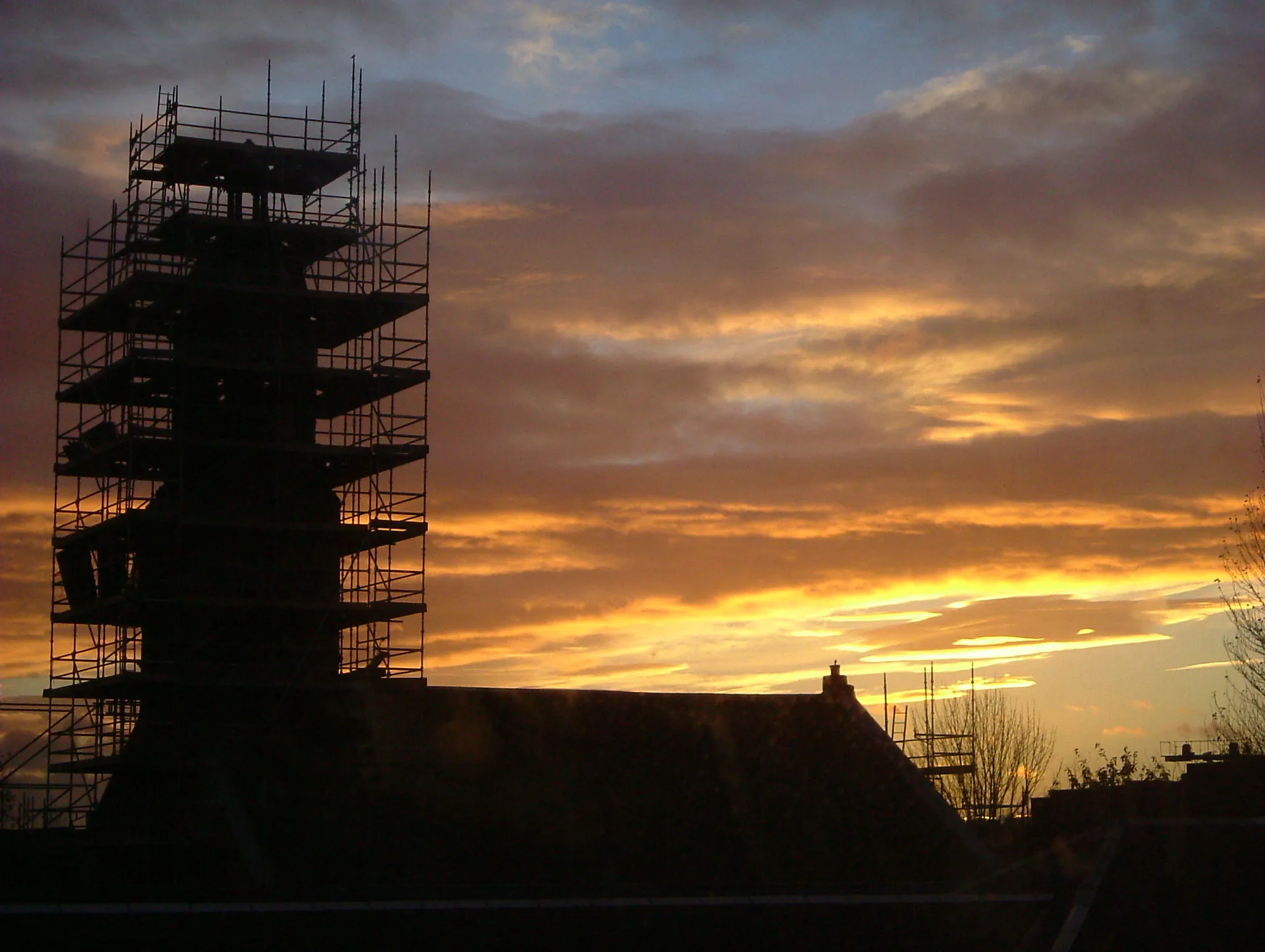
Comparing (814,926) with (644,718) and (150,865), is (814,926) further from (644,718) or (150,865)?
(150,865)

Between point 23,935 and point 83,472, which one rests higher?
point 83,472

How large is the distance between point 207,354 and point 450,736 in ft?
40.0

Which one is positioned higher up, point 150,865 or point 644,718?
point 644,718

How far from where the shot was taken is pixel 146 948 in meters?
27.0

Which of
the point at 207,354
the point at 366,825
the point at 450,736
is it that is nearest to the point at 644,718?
the point at 450,736

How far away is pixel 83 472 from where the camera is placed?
145 ft

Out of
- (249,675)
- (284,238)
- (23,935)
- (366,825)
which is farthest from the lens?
(284,238)

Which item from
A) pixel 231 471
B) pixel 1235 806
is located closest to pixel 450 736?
pixel 231 471

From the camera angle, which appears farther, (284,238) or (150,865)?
(284,238)

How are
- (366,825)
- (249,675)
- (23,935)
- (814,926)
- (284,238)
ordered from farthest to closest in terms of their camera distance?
(284,238) → (249,675) → (366,825) → (814,926) → (23,935)

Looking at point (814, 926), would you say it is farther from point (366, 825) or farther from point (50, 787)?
point (50, 787)

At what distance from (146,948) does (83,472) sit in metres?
20.1

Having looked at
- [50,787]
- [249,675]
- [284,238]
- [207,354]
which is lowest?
[50,787]

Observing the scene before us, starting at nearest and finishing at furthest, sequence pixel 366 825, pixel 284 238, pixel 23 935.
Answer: pixel 23 935 → pixel 366 825 → pixel 284 238
